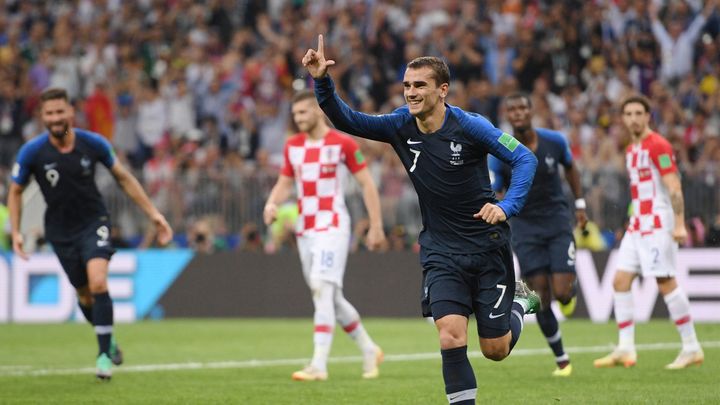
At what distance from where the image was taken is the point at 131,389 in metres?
11.2

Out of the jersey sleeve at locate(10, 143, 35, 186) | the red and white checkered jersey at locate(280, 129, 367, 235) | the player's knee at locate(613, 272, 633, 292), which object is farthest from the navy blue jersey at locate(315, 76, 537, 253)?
the player's knee at locate(613, 272, 633, 292)

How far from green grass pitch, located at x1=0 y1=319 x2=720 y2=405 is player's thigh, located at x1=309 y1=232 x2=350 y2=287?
98 cm

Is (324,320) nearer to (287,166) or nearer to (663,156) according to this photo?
(287,166)

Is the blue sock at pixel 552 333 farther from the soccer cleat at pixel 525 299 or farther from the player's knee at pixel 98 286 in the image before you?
the player's knee at pixel 98 286

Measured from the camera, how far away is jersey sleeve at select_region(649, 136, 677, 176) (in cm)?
1259

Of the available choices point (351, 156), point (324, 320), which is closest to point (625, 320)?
point (324, 320)

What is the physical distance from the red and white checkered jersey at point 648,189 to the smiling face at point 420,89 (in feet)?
16.8

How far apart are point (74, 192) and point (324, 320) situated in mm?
2655

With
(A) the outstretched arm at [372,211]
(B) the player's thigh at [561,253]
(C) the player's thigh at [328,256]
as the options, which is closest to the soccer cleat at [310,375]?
(C) the player's thigh at [328,256]

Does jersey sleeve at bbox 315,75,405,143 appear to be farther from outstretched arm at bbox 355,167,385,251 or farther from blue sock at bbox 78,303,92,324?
blue sock at bbox 78,303,92,324

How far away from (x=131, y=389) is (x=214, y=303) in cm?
988

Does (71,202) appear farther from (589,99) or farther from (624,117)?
(589,99)

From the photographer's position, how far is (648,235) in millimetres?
12938

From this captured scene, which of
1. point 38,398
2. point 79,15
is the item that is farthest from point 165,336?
point 79,15
